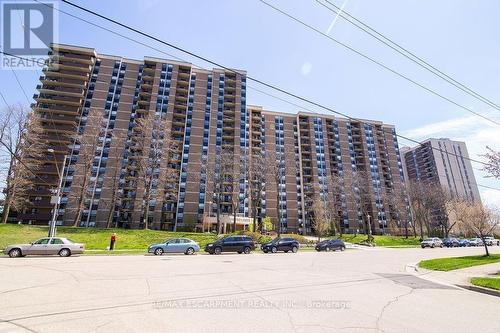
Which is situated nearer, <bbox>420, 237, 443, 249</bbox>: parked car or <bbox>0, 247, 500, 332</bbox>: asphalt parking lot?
<bbox>0, 247, 500, 332</bbox>: asphalt parking lot

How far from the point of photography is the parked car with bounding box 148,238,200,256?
75.3 feet

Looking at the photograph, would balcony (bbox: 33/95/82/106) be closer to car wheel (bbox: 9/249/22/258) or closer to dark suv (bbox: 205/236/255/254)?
car wheel (bbox: 9/249/22/258)

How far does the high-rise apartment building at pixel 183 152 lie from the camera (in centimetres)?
5572

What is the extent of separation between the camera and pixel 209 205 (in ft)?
224

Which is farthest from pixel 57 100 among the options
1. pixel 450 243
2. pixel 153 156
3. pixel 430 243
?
pixel 450 243

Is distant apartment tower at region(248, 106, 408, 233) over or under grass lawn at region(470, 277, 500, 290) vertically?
over

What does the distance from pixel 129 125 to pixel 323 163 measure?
199ft

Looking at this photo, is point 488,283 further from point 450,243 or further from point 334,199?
point 334,199

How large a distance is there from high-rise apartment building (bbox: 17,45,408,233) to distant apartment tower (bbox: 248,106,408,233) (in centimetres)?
37

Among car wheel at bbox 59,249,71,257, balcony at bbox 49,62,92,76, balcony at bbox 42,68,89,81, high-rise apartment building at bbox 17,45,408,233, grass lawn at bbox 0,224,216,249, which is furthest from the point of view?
balcony at bbox 49,62,92,76

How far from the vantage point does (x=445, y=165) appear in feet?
414

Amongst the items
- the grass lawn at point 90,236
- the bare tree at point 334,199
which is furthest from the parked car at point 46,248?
the bare tree at point 334,199

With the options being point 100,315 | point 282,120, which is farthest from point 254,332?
point 282,120

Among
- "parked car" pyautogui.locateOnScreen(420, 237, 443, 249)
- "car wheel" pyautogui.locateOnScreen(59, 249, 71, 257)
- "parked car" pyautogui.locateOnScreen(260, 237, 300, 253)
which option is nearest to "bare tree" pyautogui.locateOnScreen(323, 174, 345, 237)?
"parked car" pyautogui.locateOnScreen(420, 237, 443, 249)
